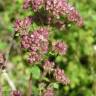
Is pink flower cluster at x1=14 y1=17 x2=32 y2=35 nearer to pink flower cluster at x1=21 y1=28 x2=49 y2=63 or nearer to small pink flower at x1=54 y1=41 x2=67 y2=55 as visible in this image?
pink flower cluster at x1=21 y1=28 x2=49 y2=63

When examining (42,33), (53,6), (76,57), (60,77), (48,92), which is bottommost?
(76,57)

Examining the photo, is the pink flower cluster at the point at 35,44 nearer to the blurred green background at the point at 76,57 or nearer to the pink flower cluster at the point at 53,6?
the pink flower cluster at the point at 53,6

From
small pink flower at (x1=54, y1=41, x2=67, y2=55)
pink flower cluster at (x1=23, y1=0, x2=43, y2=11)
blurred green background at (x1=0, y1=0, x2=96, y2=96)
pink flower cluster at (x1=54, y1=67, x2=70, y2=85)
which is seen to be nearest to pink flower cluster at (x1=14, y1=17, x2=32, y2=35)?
pink flower cluster at (x1=23, y1=0, x2=43, y2=11)

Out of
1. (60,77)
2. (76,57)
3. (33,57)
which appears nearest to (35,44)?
(33,57)

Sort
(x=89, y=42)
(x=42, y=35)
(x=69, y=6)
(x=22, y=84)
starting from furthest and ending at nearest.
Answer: (x=89, y=42) → (x=22, y=84) → (x=69, y=6) → (x=42, y=35)

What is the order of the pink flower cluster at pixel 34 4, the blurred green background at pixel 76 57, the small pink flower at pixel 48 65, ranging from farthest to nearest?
1. the blurred green background at pixel 76 57
2. the small pink flower at pixel 48 65
3. the pink flower cluster at pixel 34 4

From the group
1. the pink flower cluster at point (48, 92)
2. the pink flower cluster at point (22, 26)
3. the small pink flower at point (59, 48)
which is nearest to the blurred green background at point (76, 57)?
the pink flower cluster at point (48, 92)

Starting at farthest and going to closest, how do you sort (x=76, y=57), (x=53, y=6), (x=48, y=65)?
(x=76, y=57) < (x=48, y=65) < (x=53, y=6)

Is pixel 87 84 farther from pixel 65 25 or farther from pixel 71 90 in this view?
pixel 65 25

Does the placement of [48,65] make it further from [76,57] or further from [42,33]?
[76,57]

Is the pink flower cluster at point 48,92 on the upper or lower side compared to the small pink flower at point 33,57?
lower

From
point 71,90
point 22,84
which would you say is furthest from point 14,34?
point 71,90
